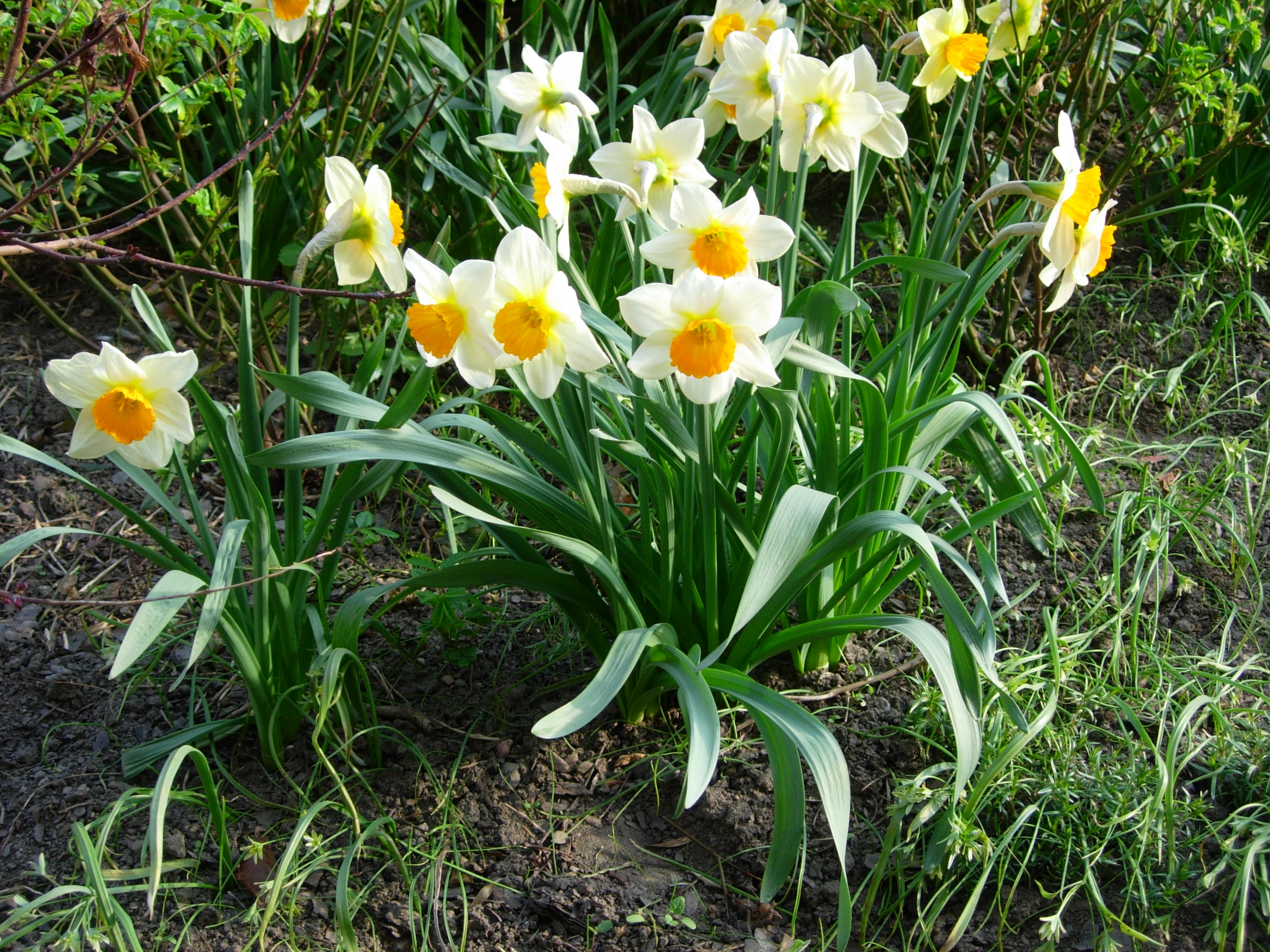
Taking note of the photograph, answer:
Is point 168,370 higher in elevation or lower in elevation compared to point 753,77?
lower

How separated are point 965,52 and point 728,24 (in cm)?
42

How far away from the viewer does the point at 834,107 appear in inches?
62.6

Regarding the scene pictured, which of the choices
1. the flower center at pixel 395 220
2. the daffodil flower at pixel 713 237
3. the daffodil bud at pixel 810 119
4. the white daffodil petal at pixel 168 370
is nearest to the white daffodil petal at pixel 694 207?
the daffodil flower at pixel 713 237

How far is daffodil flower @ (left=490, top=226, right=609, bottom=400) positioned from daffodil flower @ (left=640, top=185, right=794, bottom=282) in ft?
0.46

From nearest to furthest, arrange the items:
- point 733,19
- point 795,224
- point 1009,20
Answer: point 795,224, point 733,19, point 1009,20

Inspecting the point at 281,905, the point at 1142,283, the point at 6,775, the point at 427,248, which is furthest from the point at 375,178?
the point at 1142,283

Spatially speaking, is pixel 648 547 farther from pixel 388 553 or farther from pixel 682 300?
pixel 388 553

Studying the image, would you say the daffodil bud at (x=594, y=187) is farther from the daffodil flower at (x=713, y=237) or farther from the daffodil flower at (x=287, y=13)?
the daffodil flower at (x=287, y=13)

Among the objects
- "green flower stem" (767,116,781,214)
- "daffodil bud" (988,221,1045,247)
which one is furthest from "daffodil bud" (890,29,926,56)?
"daffodil bud" (988,221,1045,247)

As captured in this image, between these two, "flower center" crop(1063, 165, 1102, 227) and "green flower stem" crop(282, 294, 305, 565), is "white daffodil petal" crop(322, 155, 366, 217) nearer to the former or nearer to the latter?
"green flower stem" crop(282, 294, 305, 565)

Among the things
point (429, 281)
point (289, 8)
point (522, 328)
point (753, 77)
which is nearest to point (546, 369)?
point (522, 328)

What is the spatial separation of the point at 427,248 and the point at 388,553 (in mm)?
1017

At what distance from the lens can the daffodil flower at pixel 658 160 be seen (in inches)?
59.8

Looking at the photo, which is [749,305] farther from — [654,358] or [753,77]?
[753,77]
